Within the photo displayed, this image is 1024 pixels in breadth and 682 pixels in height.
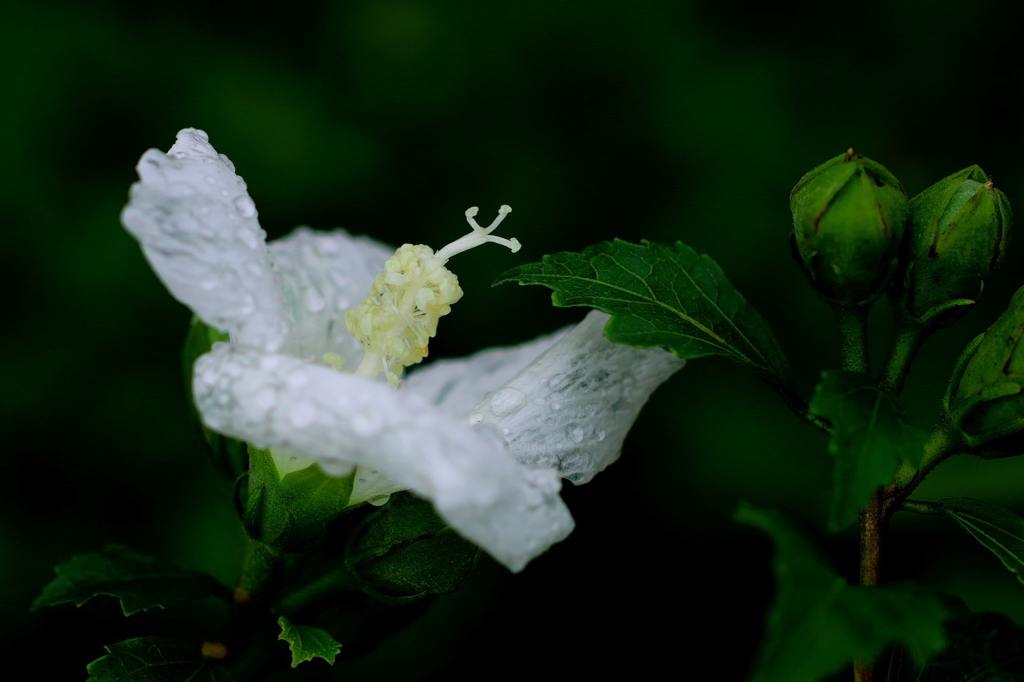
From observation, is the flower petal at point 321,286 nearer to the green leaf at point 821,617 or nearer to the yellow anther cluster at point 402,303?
the yellow anther cluster at point 402,303

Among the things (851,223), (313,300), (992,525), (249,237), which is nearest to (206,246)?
(249,237)

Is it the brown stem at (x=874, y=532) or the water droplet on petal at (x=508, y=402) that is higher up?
the water droplet on petal at (x=508, y=402)

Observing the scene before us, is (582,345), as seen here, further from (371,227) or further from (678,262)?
(371,227)

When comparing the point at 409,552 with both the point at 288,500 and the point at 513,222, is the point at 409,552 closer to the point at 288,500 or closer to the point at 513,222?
the point at 288,500

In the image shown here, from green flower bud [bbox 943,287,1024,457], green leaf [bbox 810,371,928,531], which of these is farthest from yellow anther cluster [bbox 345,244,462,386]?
green flower bud [bbox 943,287,1024,457]

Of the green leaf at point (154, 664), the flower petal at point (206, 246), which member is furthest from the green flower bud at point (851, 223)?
the green leaf at point (154, 664)

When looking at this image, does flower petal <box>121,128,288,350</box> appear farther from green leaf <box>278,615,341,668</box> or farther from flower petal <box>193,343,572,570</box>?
green leaf <box>278,615,341,668</box>
